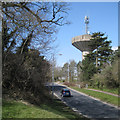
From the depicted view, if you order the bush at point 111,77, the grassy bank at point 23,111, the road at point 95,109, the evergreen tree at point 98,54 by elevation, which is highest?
the evergreen tree at point 98,54

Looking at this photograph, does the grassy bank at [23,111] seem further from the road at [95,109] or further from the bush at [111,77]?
the road at [95,109]

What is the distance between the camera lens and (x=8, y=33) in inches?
498

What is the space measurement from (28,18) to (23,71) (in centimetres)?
465

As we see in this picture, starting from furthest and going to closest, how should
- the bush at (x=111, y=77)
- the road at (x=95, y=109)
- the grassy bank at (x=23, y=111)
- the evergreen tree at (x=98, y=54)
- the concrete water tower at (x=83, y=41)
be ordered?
the concrete water tower at (x=83, y=41)
the evergreen tree at (x=98, y=54)
the road at (x=95, y=109)
the bush at (x=111, y=77)
the grassy bank at (x=23, y=111)

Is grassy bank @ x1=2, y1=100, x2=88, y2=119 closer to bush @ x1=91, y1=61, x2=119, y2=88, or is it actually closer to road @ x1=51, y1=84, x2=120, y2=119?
bush @ x1=91, y1=61, x2=119, y2=88

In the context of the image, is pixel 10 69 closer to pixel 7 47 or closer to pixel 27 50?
pixel 7 47

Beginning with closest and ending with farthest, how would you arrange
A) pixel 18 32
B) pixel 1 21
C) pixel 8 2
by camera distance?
pixel 8 2 → pixel 1 21 → pixel 18 32

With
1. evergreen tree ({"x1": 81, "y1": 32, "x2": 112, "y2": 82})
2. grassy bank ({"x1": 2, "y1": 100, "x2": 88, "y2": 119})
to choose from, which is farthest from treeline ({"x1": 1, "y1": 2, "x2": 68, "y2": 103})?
evergreen tree ({"x1": 81, "y1": 32, "x2": 112, "y2": 82})

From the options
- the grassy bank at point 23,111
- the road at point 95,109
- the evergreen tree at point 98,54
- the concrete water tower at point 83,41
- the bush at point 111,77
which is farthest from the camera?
the concrete water tower at point 83,41

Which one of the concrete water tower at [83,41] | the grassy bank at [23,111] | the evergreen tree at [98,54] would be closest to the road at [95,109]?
the grassy bank at [23,111]

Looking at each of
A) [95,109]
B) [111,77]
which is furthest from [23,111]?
[95,109]

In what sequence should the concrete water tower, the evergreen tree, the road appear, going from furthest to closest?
the concrete water tower, the evergreen tree, the road

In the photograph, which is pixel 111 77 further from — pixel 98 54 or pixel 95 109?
→ pixel 98 54

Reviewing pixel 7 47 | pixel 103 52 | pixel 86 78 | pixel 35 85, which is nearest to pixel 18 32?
pixel 7 47
